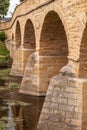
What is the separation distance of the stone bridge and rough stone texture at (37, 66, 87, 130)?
40mm

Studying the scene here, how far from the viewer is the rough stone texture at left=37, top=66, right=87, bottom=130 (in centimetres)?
1288

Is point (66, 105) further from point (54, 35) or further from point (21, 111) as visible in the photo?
point (54, 35)

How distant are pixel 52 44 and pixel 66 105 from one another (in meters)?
8.20

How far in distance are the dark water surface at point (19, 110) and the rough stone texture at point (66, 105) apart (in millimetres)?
1718

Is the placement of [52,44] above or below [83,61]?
above

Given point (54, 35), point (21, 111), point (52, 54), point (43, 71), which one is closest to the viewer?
point (21, 111)

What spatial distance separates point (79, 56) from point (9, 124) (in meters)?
4.39

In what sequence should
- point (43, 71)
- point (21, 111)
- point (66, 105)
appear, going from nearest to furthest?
point (66, 105)
point (21, 111)
point (43, 71)

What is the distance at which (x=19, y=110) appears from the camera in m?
17.9

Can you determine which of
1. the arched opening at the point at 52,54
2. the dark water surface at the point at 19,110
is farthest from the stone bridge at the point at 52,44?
the dark water surface at the point at 19,110

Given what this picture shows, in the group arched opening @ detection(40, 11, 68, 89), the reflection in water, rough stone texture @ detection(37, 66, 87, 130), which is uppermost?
arched opening @ detection(40, 11, 68, 89)

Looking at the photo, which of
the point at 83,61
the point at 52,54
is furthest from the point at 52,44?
the point at 83,61

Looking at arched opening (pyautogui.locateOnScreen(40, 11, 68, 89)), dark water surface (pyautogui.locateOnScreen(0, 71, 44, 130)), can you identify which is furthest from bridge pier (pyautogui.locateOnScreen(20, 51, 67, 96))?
dark water surface (pyautogui.locateOnScreen(0, 71, 44, 130))

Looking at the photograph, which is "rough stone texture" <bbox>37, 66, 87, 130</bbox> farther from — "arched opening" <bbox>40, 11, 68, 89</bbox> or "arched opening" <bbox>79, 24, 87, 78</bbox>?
"arched opening" <bbox>40, 11, 68, 89</bbox>
